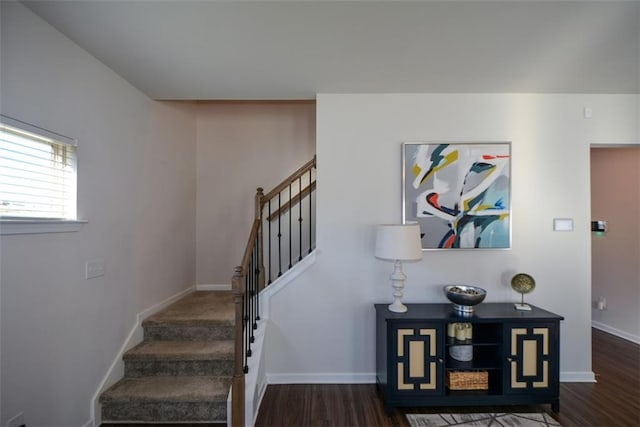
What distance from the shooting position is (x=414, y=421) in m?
2.11

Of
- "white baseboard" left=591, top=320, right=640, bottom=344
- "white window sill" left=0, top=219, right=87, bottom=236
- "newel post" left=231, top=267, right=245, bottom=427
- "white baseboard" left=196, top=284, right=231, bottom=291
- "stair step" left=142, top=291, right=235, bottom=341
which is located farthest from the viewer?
"white baseboard" left=196, top=284, right=231, bottom=291

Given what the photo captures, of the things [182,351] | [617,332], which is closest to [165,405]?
[182,351]

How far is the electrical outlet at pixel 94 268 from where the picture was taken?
79.0 inches

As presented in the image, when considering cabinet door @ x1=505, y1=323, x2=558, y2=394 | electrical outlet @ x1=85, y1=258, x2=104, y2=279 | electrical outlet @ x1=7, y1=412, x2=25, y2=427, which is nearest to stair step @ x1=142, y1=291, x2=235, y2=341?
electrical outlet @ x1=85, y1=258, x2=104, y2=279

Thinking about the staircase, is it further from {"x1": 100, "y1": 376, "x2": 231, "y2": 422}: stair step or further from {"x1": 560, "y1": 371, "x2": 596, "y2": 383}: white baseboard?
{"x1": 560, "y1": 371, "x2": 596, "y2": 383}: white baseboard

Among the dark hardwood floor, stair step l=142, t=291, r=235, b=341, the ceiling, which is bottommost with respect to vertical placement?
the dark hardwood floor

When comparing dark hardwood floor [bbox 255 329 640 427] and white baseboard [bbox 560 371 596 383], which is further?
white baseboard [bbox 560 371 596 383]

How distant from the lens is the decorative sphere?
95.3 inches

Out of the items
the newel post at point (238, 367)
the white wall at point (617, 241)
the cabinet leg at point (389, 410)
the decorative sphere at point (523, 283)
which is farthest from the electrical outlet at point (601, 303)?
the newel post at point (238, 367)

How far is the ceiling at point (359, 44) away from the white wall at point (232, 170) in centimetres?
114

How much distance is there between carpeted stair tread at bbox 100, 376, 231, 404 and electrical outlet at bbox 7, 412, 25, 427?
0.55 m

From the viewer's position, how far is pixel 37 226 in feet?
5.36

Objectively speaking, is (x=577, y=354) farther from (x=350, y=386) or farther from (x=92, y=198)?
(x=92, y=198)

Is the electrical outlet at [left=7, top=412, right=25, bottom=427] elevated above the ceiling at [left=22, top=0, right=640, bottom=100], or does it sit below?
below
